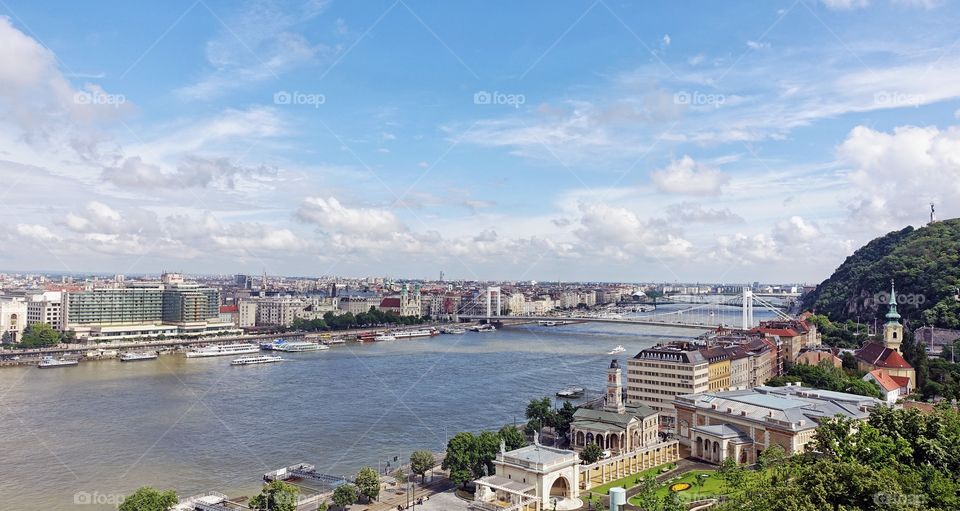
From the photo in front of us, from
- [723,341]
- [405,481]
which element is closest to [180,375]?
[405,481]

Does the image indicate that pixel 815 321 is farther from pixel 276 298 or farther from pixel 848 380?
pixel 276 298

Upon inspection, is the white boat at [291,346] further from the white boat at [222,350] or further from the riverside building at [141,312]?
the riverside building at [141,312]

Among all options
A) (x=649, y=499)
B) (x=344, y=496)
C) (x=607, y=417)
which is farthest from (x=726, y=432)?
(x=344, y=496)

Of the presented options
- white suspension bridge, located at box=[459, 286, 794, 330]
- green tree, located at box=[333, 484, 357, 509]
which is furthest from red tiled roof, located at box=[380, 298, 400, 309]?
green tree, located at box=[333, 484, 357, 509]

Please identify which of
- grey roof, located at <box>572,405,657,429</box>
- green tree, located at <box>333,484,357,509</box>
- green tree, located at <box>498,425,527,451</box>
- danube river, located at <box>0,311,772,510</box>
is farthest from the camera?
grey roof, located at <box>572,405,657,429</box>

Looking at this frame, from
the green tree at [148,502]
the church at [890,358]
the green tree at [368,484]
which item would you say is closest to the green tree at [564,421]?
the green tree at [368,484]

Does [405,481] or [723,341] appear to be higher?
[723,341]

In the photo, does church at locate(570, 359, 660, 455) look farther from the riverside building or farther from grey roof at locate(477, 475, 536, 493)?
the riverside building
